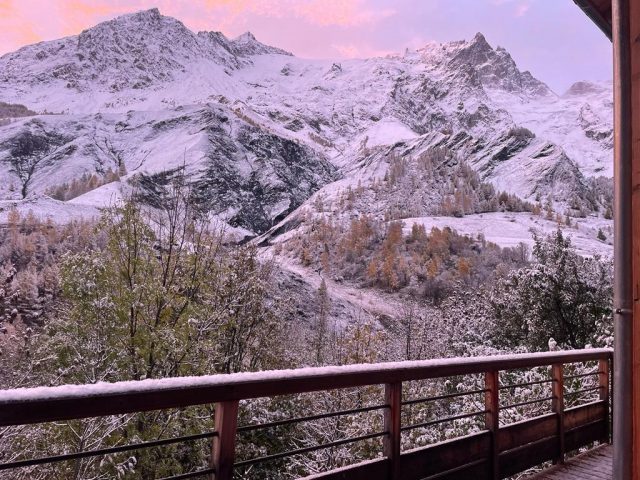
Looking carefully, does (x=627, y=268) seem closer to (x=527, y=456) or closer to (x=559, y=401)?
(x=527, y=456)

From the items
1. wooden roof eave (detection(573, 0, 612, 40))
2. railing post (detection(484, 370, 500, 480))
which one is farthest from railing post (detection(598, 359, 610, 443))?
wooden roof eave (detection(573, 0, 612, 40))

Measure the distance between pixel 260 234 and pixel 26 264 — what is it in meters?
71.9

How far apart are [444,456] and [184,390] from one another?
208 centimetres

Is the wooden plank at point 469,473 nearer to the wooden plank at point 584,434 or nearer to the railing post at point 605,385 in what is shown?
the wooden plank at point 584,434

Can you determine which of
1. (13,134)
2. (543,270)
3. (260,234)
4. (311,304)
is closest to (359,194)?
(260,234)

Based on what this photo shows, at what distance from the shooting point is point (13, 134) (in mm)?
134000

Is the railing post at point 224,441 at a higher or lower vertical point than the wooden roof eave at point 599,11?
lower

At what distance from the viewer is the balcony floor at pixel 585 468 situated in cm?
433

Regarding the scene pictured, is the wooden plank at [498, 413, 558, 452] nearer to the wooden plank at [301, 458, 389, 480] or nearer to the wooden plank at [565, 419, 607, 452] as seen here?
the wooden plank at [565, 419, 607, 452]

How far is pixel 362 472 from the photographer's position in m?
2.91

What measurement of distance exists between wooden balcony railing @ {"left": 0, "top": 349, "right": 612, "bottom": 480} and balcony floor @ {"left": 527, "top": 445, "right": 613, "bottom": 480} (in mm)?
111

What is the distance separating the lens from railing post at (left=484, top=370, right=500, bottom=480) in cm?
384

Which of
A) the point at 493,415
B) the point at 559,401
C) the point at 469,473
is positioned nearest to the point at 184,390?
the point at 469,473

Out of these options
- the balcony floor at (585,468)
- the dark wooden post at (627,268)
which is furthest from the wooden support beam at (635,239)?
the balcony floor at (585,468)
